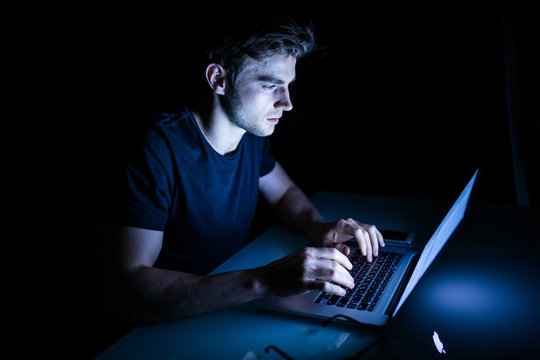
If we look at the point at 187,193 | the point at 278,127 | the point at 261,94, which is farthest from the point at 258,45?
the point at 278,127

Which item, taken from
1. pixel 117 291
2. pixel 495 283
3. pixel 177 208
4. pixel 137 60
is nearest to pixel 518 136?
pixel 495 283

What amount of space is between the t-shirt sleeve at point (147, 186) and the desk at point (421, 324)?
0.76 feet

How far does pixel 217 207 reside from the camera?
4.13ft

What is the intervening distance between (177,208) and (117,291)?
1.15 ft

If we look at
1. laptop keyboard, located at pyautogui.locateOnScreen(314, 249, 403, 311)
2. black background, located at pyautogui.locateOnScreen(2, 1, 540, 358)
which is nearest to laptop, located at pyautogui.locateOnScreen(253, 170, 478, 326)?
laptop keyboard, located at pyautogui.locateOnScreen(314, 249, 403, 311)

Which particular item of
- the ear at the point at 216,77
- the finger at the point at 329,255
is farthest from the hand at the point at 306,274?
the ear at the point at 216,77

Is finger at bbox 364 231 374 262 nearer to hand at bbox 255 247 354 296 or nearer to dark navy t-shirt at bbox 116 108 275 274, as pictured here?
hand at bbox 255 247 354 296

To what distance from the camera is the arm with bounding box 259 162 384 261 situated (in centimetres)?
106

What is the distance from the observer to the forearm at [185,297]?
833mm

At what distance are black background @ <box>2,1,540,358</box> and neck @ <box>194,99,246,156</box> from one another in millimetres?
174

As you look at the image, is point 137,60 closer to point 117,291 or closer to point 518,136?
point 117,291

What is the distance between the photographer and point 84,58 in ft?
6.39

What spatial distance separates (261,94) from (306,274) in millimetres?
607

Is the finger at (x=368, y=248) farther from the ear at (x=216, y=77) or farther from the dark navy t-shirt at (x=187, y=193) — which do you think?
the ear at (x=216, y=77)
